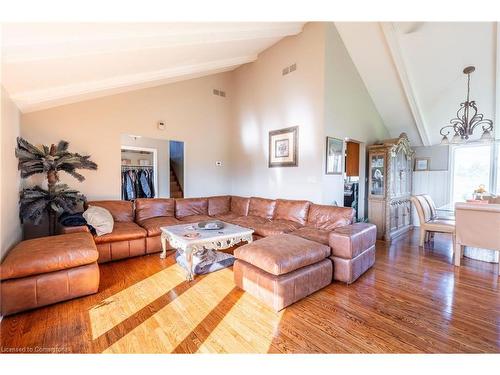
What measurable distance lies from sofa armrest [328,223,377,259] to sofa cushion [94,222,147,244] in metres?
2.69

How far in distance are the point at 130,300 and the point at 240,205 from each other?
9.63ft

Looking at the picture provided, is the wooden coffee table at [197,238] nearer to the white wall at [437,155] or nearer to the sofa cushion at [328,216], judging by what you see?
the sofa cushion at [328,216]

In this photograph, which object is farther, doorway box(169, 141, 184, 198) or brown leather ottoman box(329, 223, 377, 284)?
doorway box(169, 141, 184, 198)

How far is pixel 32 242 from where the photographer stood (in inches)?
98.5

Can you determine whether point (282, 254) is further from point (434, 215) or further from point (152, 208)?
point (434, 215)

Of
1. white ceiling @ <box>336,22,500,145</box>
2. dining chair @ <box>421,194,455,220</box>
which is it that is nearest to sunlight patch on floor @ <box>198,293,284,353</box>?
dining chair @ <box>421,194,455,220</box>

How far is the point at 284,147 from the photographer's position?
15.0ft

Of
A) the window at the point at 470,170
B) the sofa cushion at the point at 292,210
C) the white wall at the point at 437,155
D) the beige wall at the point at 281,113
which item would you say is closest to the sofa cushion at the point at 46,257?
the sofa cushion at the point at 292,210

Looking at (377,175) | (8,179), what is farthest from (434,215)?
(8,179)

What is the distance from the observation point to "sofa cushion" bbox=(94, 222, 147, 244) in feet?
10.4

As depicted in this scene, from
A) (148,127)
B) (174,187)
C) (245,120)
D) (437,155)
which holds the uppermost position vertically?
(245,120)

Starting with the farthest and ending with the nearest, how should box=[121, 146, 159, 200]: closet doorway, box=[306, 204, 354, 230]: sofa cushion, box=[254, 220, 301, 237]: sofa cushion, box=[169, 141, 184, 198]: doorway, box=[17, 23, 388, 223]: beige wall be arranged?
box=[169, 141, 184, 198]: doorway
box=[121, 146, 159, 200]: closet doorway
box=[17, 23, 388, 223]: beige wall
box=[254, 220, 301, 237]: sofa cushion
box=[306, 204, 354, 230]: sofa cushion

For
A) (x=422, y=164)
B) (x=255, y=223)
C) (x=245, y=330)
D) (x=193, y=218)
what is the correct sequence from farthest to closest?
1. (x=422, y=164)
2. (x=193, y=218)
3. (x=255, y=223)
4. (x=245, y=330)

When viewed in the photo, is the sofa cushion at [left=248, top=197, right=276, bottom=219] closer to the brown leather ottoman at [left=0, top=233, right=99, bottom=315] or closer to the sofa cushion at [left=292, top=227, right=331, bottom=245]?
the sofa cushion at [left=292, top=227, right=331, bottom=245]
